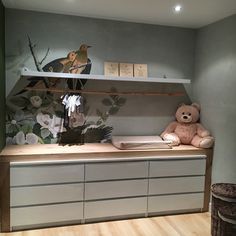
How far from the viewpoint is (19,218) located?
108 inches

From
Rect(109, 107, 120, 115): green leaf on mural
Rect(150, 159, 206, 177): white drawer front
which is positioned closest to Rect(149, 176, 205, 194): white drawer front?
Rect(150, 159, 206, 177): white drawer front

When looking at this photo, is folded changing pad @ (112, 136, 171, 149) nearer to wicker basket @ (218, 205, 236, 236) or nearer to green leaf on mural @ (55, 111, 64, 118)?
green leaf on mural @ (55, 111, 64, 118)

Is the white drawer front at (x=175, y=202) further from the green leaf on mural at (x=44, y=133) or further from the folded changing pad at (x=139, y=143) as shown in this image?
the green leaf on mural at (x=44, y=133)

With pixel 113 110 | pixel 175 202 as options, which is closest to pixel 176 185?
pixel 175 202

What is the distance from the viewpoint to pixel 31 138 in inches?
128

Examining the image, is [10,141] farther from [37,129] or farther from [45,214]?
[45,214]

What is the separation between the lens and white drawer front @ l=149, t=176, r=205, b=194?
314 cm

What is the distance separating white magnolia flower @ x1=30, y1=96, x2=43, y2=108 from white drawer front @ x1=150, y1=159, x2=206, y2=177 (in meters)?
1.53

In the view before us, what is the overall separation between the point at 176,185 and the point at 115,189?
768mm

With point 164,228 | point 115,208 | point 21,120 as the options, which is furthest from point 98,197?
point 21,120

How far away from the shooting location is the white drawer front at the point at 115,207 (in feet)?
9.70

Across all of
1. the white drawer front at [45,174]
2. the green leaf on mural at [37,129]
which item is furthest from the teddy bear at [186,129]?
the green leaf on mural at [37,129]

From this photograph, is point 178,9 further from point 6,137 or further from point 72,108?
point 6,137

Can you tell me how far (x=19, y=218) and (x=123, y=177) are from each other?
1.18m
